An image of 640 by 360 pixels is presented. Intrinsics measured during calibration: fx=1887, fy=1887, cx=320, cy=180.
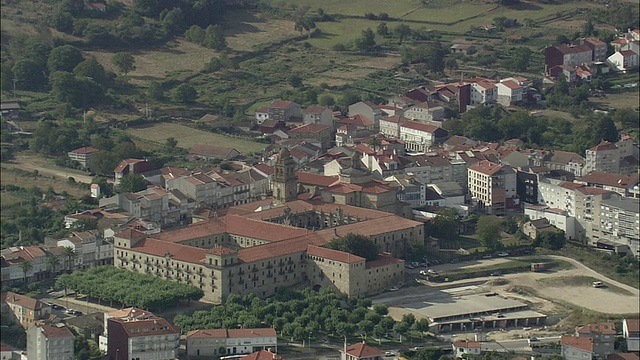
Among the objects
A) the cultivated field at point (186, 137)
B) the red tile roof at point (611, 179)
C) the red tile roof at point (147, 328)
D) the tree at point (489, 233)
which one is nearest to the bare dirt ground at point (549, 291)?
the tree at point (489, 233)

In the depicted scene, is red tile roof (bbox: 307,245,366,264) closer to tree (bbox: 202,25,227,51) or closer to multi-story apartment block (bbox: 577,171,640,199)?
multi-story apartment block (bbox: 577,171,640,199)

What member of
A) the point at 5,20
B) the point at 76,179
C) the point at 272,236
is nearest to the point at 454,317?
the point at 272,236

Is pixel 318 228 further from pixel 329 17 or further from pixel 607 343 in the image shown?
pixel 329 17

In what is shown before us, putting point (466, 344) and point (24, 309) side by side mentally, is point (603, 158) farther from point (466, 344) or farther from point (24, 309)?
point (24, 309)

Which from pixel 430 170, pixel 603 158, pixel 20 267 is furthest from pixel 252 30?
pixel 20 267

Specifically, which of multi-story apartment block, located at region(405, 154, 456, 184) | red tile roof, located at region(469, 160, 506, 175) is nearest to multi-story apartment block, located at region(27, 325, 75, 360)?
multi-story apartment block, located at region(405, 154, 456, 184)
